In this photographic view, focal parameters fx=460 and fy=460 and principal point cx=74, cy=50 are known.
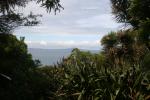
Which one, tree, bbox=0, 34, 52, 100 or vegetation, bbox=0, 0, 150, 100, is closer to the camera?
vegetation, bbox=0, 0, 150, 100

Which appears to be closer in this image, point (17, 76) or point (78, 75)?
point (78, 75)

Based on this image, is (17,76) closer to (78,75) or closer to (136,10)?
(78,75)

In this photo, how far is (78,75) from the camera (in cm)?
1475

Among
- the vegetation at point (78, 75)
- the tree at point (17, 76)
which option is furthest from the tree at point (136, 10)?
the tree at point (17, 76)

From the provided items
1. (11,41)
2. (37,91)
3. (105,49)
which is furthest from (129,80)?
(105,49)

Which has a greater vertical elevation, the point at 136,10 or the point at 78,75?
the point at 136,10

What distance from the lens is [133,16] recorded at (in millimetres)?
16312

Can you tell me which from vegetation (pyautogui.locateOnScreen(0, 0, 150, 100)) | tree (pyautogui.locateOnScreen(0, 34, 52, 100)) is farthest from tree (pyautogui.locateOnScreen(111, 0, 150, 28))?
tree (pyautogui.locateOnScreen(0, 34, 52, 100))

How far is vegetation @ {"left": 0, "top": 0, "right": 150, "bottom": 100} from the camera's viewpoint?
1328 centimetres

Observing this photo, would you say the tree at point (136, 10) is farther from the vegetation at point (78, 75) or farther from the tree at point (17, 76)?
the tree at point (17, 76)

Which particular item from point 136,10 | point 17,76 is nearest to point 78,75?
point 17,76

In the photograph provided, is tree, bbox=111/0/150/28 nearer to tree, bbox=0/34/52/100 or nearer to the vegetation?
the vegetation

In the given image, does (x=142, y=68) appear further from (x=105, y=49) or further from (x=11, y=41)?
(x=105, y=49)

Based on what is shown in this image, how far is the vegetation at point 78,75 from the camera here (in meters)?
13.3
